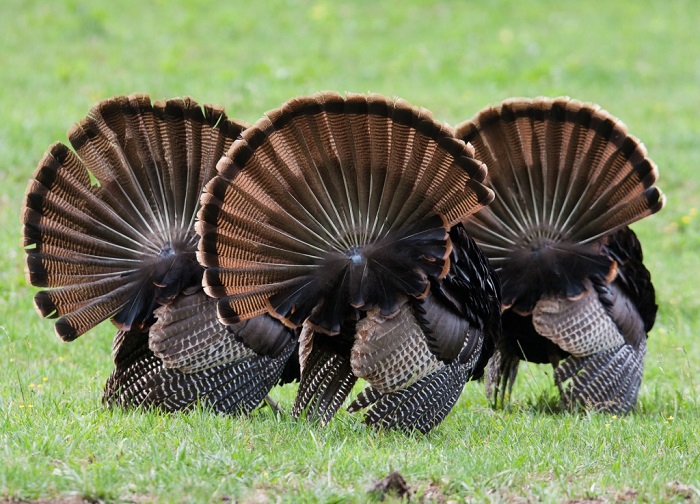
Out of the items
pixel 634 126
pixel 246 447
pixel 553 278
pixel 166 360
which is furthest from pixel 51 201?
pixel 634 126

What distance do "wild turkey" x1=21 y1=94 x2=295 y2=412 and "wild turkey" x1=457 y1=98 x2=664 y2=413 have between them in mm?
1594

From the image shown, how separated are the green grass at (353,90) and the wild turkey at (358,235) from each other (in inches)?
16.8

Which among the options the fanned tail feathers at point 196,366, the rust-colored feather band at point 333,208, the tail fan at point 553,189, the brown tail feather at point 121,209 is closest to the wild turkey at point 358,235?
the rust-colored feather band at point 333,208

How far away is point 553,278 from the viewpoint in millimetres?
6426

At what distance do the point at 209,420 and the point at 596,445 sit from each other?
1.90 m

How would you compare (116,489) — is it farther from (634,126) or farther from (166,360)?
(634,126)

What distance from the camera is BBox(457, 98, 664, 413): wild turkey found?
630cm

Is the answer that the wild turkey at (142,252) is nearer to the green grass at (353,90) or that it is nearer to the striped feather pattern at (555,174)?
the green grass at (353,90)

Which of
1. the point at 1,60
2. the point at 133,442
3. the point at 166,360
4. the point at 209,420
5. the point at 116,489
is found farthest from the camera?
the point at 1,60

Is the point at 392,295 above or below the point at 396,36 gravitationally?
below

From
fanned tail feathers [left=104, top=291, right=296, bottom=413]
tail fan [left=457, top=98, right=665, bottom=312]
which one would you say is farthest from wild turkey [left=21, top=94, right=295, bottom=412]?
tail fan [left=457, top=98, right=665, bottom=312]

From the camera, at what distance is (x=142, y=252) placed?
5.80m

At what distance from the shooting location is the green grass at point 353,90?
4.36 meters

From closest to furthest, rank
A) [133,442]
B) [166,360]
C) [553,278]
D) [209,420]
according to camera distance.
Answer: [133,442]
[209,420]
[166,360]
[553,278]
